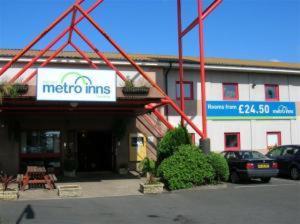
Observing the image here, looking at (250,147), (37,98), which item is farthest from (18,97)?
(250,147)

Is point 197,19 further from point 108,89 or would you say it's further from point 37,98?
point 37,98

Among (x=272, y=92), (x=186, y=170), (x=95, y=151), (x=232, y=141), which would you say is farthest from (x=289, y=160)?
(x=95, y=151)

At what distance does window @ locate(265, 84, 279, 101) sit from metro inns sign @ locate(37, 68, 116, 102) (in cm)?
1188

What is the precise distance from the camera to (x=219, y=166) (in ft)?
59.3

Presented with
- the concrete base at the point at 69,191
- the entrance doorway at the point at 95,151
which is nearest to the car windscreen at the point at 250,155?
the concrete base at the point at 69,191

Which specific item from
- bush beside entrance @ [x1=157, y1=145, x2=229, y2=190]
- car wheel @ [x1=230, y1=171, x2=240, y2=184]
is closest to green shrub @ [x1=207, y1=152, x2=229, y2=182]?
bush beside entrance @ [x1=157, y1=145, x2=229, y2=190]

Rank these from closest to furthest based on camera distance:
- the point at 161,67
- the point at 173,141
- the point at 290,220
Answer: the point at 290,220
the point at 173,141
the point at 161,67

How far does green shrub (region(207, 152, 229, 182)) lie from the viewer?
18047 mm

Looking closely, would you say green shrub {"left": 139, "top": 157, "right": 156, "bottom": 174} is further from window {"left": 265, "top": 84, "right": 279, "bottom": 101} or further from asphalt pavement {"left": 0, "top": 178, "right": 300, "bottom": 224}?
window {"left": 265, "top": 84, "right": 279, "bottom": 101}

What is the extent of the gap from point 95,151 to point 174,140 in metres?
5.77

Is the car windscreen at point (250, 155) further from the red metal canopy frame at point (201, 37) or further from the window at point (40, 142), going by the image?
the window at point (40, 142)

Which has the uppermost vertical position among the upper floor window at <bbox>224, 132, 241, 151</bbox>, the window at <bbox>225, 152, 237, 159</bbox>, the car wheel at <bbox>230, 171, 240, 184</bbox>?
the upper floor window at <bbox>224, 132, 241, 151</bbox>

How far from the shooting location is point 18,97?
1645cm

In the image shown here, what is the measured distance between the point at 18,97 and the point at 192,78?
10.7 metres
